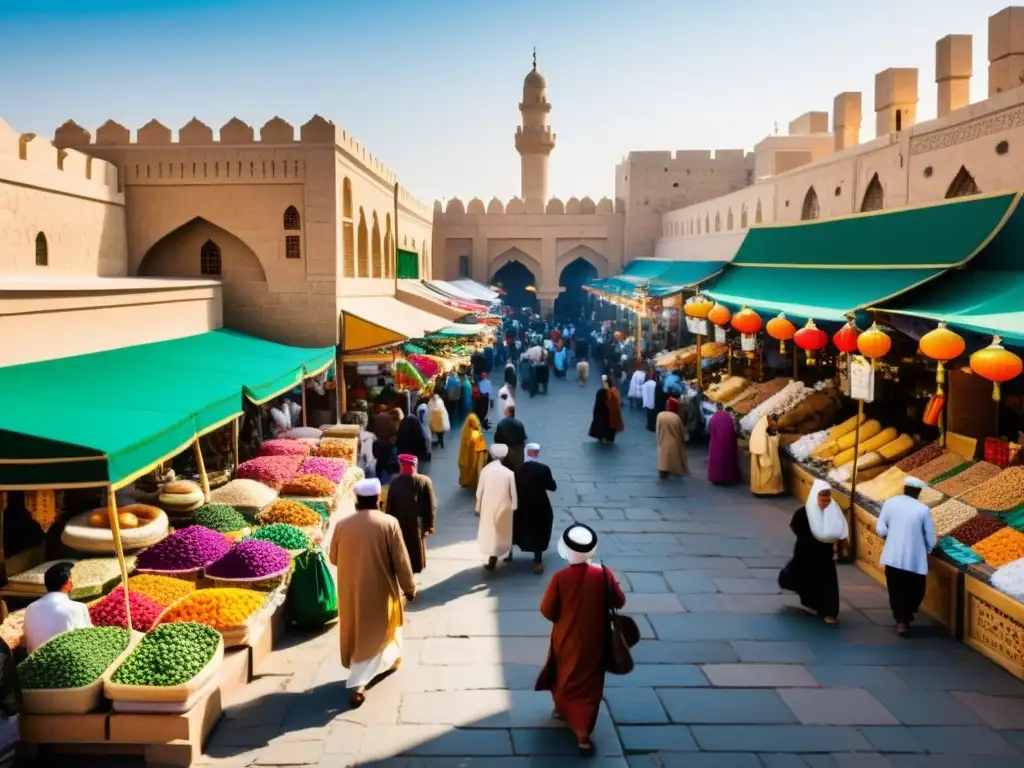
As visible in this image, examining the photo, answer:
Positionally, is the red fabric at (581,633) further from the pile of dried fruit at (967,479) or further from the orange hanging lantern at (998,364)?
the pile of dried fruit at (967,479)

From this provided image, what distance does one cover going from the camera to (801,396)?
12.2 meters

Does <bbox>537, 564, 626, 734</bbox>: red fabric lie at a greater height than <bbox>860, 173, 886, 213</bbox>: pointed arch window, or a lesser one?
lesser

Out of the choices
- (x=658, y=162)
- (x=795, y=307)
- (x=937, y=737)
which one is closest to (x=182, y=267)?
(x=795, y=307)

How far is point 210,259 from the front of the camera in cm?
1275

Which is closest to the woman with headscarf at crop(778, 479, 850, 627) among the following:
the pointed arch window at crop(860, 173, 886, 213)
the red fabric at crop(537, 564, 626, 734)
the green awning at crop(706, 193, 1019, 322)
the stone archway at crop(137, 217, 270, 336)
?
the green awning at crop(706, 193, 1019, 322)

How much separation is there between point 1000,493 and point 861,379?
5.15ft

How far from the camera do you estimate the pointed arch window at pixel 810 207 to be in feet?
51.7

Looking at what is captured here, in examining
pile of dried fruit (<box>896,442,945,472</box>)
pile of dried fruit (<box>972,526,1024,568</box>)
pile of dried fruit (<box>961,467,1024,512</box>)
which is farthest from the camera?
pile of dried fruit (<box>896,442,945,472</box>)

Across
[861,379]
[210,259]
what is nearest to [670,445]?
[861,379]

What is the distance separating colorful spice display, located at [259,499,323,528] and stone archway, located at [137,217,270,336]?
5.15m

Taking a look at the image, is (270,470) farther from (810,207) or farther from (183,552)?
(810,207)

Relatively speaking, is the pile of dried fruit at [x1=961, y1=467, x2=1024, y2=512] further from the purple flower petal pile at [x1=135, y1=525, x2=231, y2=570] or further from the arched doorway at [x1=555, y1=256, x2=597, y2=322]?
the arched doorway at [x1=555, y1=256, x2=597, y2=322]

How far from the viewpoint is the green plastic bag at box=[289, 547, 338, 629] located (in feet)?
21.4

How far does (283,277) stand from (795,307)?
6.86 m
